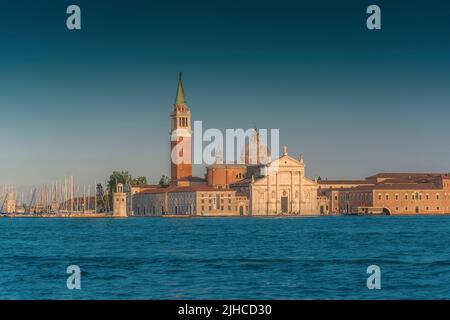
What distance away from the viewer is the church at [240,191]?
89.1 metres

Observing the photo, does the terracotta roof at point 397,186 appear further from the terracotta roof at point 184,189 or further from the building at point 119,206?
the building at point 119,206

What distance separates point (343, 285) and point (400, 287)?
A: 41.0 inches

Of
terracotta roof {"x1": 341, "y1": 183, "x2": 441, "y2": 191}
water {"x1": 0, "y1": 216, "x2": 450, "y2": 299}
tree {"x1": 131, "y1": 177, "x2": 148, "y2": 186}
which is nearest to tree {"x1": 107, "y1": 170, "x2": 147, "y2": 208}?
tree {"x1": 131, "y1": 177, "x2": 148, "y2": 186}

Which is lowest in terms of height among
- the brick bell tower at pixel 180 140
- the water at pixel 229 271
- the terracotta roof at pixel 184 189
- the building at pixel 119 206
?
the water at pixel 229 271

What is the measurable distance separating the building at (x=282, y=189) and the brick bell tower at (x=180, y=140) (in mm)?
9629

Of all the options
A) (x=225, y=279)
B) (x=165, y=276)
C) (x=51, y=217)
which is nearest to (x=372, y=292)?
(x=225, y=279)

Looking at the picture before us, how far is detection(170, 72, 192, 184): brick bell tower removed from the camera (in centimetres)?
9875

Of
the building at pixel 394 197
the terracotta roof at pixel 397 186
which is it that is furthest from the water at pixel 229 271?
the terracotta roof at pixel 397 186

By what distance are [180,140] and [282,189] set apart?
48.5 ft

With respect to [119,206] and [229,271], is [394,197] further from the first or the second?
[229,271]

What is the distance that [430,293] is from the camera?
1538cm

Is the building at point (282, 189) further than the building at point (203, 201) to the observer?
Yes

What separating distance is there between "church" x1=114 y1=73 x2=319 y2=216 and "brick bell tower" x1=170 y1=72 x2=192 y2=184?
4.4 inches
